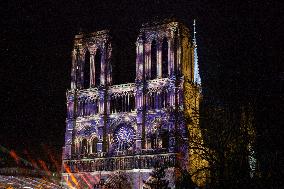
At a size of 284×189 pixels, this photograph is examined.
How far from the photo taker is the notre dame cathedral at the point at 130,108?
57.4 m

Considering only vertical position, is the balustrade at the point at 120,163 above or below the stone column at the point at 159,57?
below

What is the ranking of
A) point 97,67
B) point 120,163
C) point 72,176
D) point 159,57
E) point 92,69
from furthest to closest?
point 97,67 → point 92,69 → point 72,176 → point 159,57 → point 120,163

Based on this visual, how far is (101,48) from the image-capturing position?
65.2m

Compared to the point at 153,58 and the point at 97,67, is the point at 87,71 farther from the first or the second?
the point at 153,58

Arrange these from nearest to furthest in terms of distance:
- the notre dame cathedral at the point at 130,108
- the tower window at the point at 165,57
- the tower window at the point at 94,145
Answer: the notre dame cathedral at the point at 130,108, the tower window at the point at 165,57, the tower window at the point at 94,145

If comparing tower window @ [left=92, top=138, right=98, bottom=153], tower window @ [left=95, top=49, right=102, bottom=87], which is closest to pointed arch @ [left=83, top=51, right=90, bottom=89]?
tower window @ [left=95, top=49, right=102, bottom=87]

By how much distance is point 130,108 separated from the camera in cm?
6175

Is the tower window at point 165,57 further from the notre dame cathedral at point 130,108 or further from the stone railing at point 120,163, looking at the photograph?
the stone railing at point 120,163

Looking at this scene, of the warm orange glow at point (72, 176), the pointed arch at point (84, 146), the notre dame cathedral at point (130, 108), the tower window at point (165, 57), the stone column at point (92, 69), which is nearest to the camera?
the notre dame cathedral at point (130, 108)

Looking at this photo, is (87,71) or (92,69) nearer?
(92,69)

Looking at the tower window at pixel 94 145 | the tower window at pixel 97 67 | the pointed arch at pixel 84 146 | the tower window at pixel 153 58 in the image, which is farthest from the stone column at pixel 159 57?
the pointed arch at pixel 84 146

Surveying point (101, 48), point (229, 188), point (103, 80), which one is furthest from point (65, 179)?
point (229, 188)

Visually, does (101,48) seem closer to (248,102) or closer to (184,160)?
(184,160)

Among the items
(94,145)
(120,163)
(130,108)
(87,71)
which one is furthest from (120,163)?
(87,71)
